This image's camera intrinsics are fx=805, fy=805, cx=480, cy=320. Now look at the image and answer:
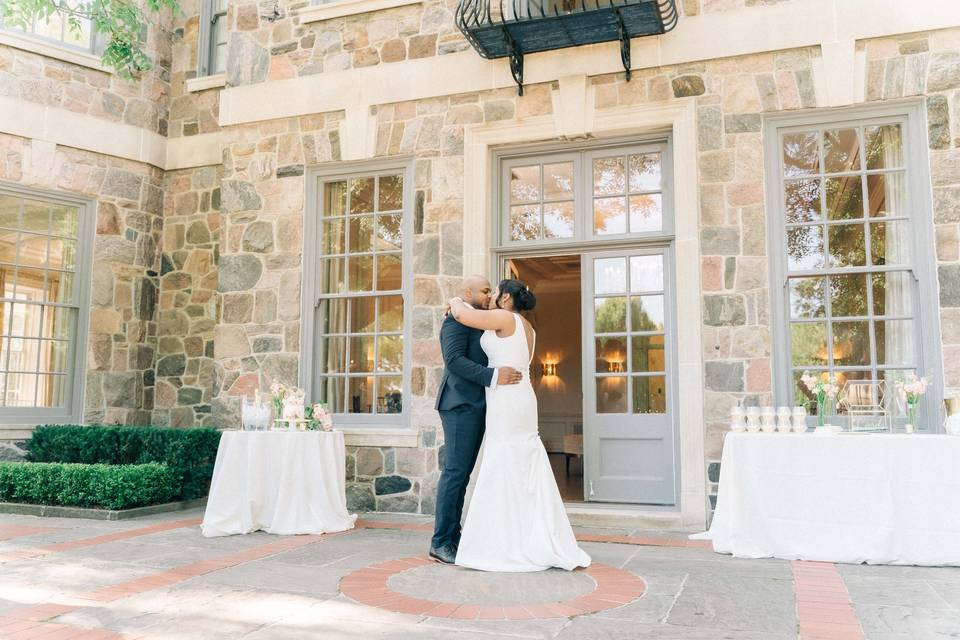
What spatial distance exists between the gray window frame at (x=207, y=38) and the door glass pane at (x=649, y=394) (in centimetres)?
614

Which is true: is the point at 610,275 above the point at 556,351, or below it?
above

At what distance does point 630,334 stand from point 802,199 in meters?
1.65

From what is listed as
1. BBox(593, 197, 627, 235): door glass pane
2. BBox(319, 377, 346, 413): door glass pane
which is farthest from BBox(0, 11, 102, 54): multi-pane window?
BBox(593, 197, 627, 235): door glass pane

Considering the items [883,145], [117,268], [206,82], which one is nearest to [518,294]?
[883,145]

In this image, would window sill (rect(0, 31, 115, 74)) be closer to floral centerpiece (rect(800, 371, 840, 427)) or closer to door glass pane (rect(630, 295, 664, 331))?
door glass pane (rect(630, 295, 664, 331))

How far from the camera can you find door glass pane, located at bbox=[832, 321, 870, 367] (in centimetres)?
586

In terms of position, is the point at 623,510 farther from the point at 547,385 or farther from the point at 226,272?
the point at 547,385

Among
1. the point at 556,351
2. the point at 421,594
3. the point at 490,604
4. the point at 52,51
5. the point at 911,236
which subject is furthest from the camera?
the point at 556,351

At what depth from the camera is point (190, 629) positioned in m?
3.33

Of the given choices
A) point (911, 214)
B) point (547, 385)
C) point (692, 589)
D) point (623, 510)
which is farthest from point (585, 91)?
point (547, 385)

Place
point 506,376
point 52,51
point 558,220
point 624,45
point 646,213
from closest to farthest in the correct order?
1. point 506,376
2. point 624,45
3. point 646,213
4. point 558,220
5. point 52,51

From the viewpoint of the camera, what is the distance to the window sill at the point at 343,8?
7199 mm

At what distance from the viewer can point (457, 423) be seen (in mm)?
4891

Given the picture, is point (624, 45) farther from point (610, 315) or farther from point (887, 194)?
point (887, 194)
